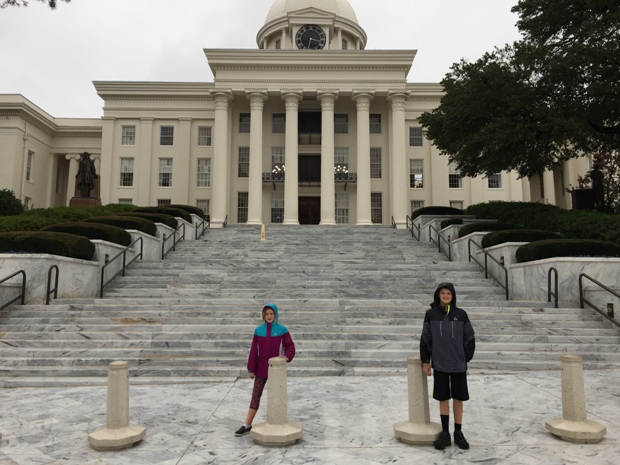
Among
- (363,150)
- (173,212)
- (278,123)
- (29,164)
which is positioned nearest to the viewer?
(173,212)

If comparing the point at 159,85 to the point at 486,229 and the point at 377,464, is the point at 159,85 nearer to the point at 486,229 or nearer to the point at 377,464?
the point at 486,229

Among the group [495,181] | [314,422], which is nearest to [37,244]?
[314,422]

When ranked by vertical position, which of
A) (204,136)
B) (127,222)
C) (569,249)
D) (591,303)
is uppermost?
(204,136)

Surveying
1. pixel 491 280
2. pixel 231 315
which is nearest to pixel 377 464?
pixel 231 315

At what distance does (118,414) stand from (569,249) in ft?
42.5

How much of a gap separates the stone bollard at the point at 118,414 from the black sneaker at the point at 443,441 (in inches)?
138

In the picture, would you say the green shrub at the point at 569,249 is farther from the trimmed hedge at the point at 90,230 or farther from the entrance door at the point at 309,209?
the entrance door at the point at 309,209

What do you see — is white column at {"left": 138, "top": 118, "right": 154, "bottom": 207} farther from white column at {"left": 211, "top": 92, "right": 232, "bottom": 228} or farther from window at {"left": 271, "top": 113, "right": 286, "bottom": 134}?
window at {"left": 271, "top": 113, "right": 286, "bottom": 134}

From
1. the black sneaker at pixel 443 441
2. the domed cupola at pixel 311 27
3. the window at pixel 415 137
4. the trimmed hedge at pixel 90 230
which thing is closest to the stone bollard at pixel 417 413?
the black sneaker at pixel 443 441

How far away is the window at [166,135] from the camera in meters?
42.7

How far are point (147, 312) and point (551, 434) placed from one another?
966cm

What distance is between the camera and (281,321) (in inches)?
474

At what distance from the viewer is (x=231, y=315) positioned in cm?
1252

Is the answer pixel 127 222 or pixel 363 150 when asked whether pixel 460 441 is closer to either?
pixel 127 222
